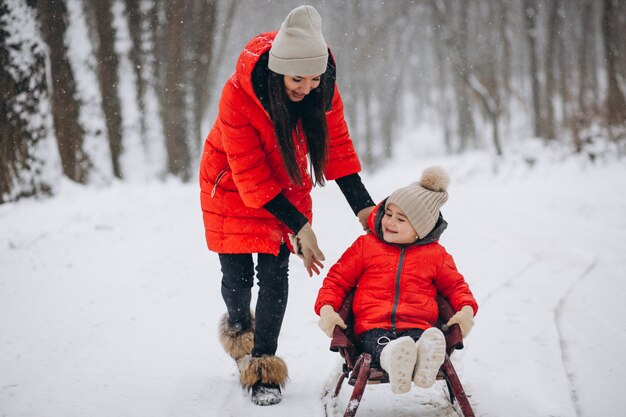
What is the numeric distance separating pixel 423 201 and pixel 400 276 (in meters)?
0.38

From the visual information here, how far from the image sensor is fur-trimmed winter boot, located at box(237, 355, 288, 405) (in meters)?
2.81

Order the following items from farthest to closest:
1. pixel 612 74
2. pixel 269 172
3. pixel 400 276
A: 1. pixel 612 74
2. pixel 400 276
3. pixel 269 172

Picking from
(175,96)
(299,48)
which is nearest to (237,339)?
(299,48)

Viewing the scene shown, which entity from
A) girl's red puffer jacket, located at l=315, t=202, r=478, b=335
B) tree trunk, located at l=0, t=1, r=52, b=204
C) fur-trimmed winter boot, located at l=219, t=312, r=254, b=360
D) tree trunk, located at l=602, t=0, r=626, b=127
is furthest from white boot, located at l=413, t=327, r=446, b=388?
tree trunk, located at l=602, t=0, r=626, b=127

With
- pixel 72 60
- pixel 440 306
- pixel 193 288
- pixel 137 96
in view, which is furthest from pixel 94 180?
pixel 440 306

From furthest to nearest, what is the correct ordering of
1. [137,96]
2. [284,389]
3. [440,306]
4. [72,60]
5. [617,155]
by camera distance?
[137,96] → [617,155] → [72,60] → [284,389] → [440,306]

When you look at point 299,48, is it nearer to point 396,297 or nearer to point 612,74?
point 396,297

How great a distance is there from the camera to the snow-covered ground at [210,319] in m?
2.83

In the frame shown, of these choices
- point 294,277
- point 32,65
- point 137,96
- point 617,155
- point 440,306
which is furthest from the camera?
point 137,96

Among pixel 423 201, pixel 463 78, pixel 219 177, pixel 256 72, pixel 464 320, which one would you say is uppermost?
pixel 256 72

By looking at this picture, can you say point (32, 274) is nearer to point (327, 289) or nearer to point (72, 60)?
point (327, 289)

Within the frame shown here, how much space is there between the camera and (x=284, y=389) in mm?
3014

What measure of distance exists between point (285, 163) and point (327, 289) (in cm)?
65

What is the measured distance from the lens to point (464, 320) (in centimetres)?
252
